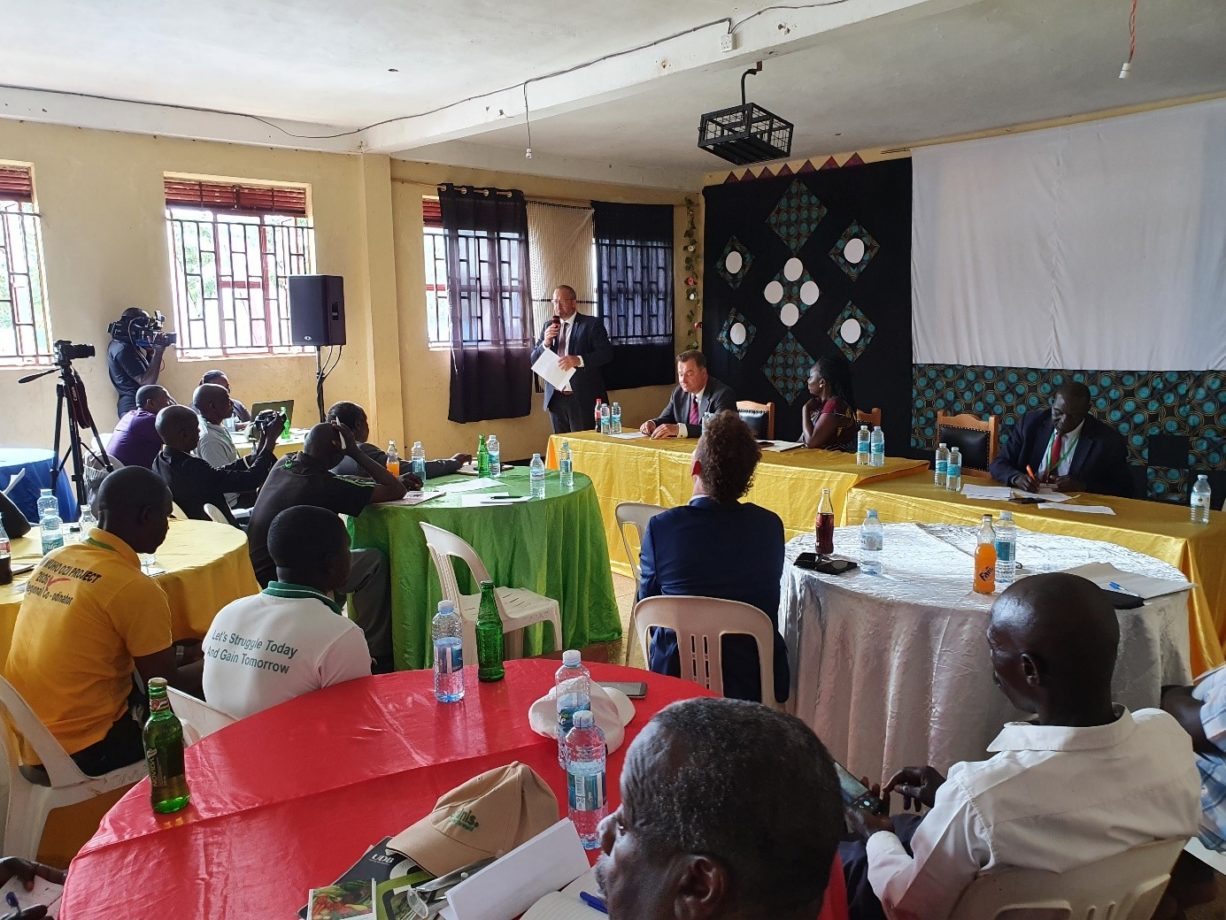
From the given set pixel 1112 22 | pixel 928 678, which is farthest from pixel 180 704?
pixel 1112 22

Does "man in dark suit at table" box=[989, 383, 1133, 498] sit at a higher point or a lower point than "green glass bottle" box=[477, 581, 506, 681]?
higher

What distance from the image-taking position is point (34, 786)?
83.4 inches

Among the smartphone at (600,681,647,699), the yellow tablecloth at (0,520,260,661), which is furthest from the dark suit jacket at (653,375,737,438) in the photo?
the smartphone at (600,681,647,699)

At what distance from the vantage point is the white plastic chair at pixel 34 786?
2.03m

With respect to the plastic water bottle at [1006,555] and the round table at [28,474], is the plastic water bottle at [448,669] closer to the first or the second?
the plastic water bottle at [1006,555]

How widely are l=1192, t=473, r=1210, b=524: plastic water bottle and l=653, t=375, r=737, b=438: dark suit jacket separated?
8.70 feet

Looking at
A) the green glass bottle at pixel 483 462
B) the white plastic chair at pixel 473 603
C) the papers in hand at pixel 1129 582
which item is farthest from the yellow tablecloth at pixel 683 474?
the papers in hand at pixel 1129 582

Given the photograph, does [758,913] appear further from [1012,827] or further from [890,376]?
[890,376]

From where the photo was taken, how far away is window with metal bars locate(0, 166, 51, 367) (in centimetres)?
575

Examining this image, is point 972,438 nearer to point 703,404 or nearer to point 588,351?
point 703,404

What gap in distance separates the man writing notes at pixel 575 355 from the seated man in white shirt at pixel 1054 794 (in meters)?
5.84

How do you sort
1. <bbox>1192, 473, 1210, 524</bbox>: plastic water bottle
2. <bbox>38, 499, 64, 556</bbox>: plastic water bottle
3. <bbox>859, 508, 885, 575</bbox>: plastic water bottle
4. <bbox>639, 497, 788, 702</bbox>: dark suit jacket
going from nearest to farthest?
<bbox>639, 497, 788, 702</bbox>: dark suit jacket < <bbox>859, 508, 885, 575</bbox>: plastic water bottle < <bbox>38, 499, 64, 556</bbox>: plastic water bottle < <bbox>1192, 473, 1210, 524</bbox>: plastic water bottle

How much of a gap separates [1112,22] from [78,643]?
524 cm

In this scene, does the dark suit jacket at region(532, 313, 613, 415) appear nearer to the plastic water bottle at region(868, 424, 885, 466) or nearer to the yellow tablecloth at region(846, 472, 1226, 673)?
the plastic water bottle at region(868, 424, 885, 466)
